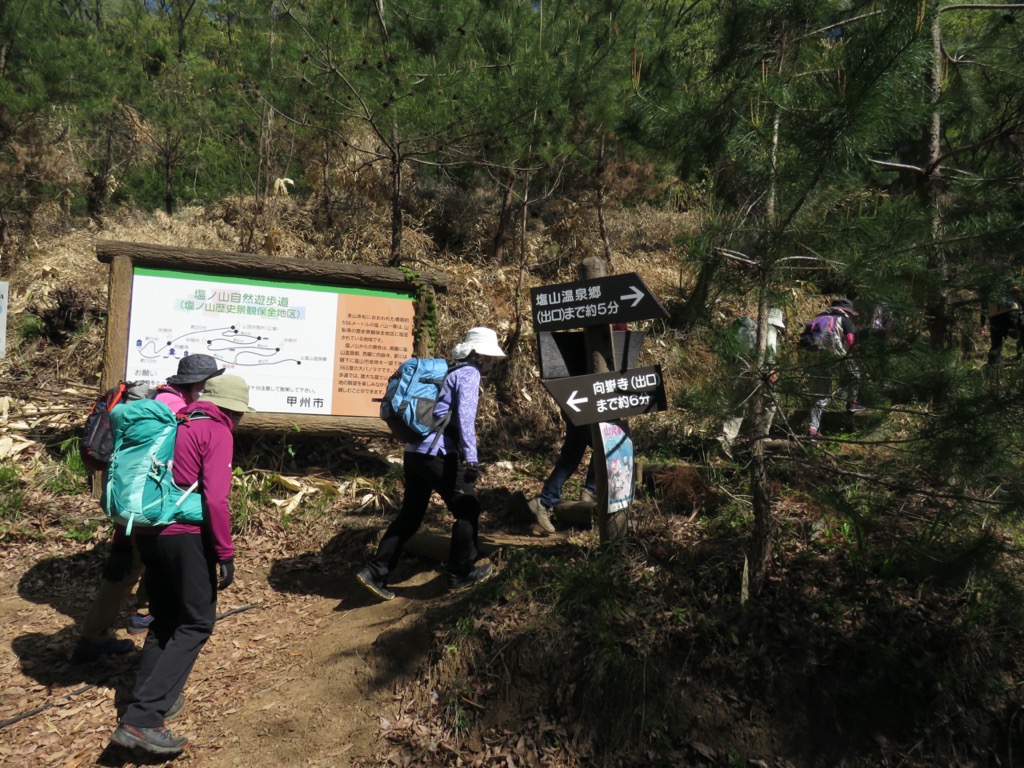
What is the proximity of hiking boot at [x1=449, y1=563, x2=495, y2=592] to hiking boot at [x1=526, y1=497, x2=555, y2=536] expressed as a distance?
95 centimetres

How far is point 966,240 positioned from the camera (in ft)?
11.0

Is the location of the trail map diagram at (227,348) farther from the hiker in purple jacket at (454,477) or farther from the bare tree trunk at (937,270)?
the bare tree trunk at (937,270)

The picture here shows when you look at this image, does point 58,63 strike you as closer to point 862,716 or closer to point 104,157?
point 104,157

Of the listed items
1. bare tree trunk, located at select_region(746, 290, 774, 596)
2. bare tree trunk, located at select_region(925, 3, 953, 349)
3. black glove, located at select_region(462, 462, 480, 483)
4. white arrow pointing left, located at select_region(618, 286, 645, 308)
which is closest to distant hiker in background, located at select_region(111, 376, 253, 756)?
black glove, located at select_region(462, 462, 480, 483)

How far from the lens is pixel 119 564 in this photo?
13.9 ft

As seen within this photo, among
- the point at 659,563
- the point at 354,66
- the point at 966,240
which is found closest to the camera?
the point at 966,240

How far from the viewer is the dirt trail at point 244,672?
3.62 metres

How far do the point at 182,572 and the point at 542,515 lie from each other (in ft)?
9.40

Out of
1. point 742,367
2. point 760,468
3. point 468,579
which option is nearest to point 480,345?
point 468,579

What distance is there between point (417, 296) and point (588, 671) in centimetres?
426

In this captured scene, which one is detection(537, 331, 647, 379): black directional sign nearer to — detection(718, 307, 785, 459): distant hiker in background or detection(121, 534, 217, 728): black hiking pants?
detection(718, 307, 785, 459): distant hiker in background

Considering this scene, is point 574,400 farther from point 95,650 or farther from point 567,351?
point 95,650

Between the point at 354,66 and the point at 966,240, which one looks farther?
the point at 354,66

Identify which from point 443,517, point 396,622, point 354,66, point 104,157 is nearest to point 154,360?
point 443,517
